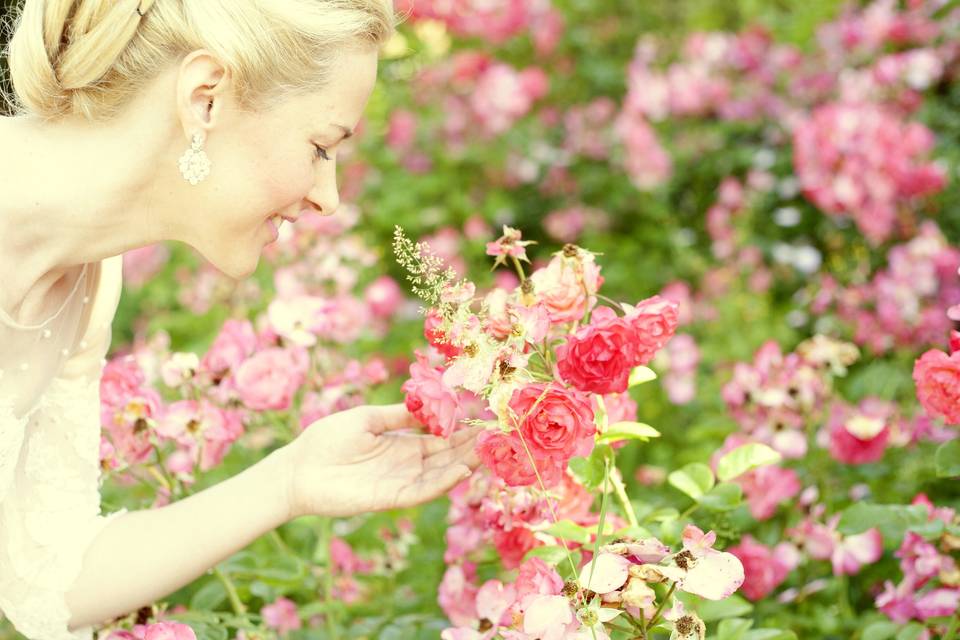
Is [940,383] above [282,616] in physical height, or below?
above

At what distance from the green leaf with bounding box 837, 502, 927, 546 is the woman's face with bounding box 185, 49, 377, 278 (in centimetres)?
84

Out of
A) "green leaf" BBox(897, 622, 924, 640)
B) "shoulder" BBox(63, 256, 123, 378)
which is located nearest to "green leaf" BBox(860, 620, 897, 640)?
"green leaf" BBox(897, 622, 924, 640)

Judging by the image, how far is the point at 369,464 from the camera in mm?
1677

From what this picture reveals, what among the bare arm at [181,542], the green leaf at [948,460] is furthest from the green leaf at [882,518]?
the bare arm at [181,542]

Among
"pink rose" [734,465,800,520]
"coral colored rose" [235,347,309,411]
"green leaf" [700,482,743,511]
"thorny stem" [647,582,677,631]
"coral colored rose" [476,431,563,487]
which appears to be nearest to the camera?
"thorny stem" [647,582,677,631]

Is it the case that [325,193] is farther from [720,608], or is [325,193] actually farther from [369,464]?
[720,608]

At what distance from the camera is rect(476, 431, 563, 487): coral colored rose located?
1.38 metres

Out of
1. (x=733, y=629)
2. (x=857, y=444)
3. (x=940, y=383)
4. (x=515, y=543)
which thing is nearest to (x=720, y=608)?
(x=733, y=629)

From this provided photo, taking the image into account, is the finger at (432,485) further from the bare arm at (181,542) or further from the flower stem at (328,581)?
the flower stem at (328,581)

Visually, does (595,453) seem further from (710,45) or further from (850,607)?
(710,45)

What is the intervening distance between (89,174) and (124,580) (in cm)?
58

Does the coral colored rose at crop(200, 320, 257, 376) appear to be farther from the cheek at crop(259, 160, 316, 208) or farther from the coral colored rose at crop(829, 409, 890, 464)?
the coral colored rose at crop(829, 409, 890, 464)

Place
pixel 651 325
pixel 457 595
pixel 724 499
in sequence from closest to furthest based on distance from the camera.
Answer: pixel 651 325 → pixel 724 499 → pixel 457 595

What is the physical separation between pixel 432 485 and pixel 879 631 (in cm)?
67
